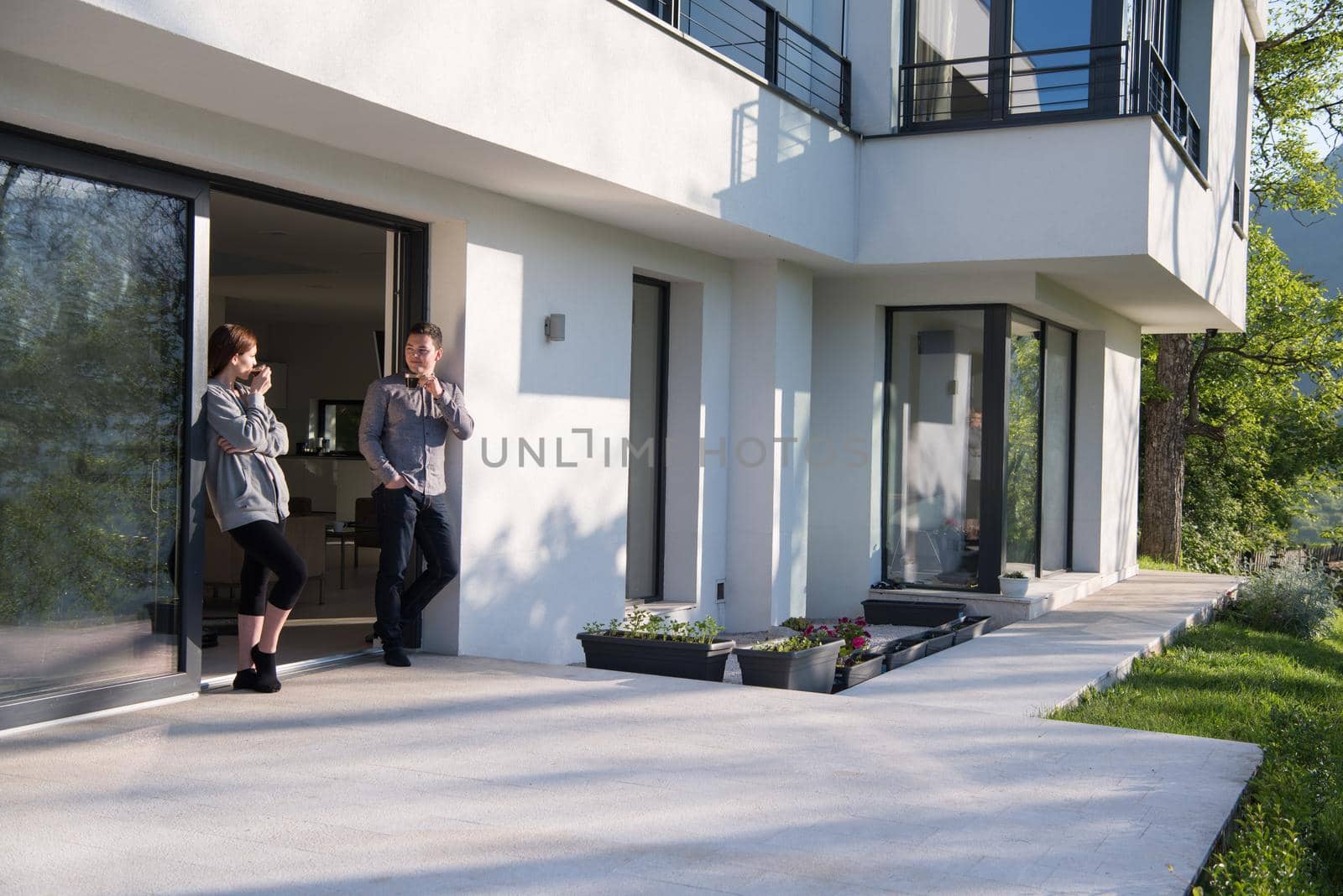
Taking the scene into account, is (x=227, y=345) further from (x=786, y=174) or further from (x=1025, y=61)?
(x=1025, y=61)

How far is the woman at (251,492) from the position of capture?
5.38 m

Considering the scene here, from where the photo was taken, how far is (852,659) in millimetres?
7094

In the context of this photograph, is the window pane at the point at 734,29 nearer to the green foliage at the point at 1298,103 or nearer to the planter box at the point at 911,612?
the planter box at the point at 911,612

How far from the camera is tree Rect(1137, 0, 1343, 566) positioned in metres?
19.6

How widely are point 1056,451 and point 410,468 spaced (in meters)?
7.84

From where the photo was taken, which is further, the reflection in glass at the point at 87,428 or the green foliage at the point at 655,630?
the green foliage at the point at 655,630

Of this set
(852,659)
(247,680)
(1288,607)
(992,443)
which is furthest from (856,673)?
(1288,607)

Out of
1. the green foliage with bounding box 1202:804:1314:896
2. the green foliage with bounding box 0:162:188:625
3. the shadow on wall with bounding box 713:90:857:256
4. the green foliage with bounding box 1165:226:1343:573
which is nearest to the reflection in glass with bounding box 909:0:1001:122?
the shadow on wall with bounding box 713:90:857:256

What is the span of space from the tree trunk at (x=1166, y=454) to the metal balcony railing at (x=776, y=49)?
11124 mm

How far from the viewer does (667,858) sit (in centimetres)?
352

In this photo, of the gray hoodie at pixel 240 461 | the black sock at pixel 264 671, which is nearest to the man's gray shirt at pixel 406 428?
the gray hoodie at pixel 240 461

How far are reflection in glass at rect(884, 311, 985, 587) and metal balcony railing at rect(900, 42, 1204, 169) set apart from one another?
1.64 metres

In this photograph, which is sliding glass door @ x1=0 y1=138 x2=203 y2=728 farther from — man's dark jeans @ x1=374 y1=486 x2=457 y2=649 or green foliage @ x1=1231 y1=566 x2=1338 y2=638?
green foliage @ x1=1231 y1=566 x2=1338 y2=638

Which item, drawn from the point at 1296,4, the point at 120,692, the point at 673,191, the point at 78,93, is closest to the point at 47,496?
the point at 120,692
